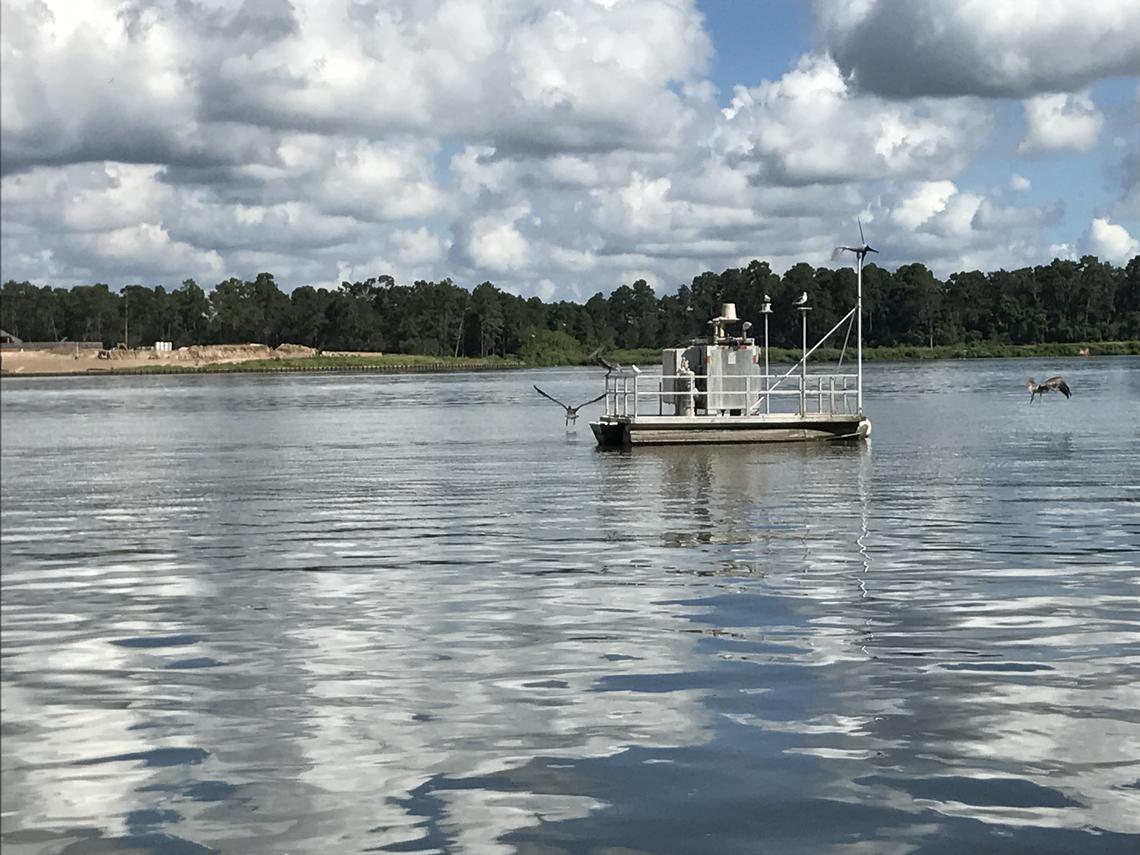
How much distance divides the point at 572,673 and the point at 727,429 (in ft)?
120

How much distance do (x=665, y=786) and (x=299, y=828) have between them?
2847mm

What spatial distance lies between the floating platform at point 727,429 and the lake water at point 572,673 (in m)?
16.1

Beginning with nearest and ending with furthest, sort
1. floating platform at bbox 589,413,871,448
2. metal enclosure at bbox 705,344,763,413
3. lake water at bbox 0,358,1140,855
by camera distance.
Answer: lake water at bbox 0,358,1140,855 → floating platform at bbox 589,413,871,448 → metal enclosure at bbox 705,344,763,413

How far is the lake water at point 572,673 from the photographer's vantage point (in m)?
10.3

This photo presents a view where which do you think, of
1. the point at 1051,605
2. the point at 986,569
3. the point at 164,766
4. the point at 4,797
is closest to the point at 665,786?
the point at 164,766

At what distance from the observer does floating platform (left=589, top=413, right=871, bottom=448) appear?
166 feet

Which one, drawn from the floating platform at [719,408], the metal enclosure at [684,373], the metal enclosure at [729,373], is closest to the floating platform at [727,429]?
the floating platform at [719,408]

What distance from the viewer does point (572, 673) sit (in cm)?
1466

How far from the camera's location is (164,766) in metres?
11.4

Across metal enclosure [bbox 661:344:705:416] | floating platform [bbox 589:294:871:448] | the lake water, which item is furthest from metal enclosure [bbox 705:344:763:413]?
the lake water

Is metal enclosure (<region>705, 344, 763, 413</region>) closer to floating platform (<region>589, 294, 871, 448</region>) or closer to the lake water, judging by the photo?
floating platform (<region>589, 294, 871, 448</region>)

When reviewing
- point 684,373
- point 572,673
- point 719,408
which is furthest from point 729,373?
point 572,673

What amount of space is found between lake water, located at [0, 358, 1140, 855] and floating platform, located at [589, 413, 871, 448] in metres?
16.1

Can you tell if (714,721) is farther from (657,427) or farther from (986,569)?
(657,427)
